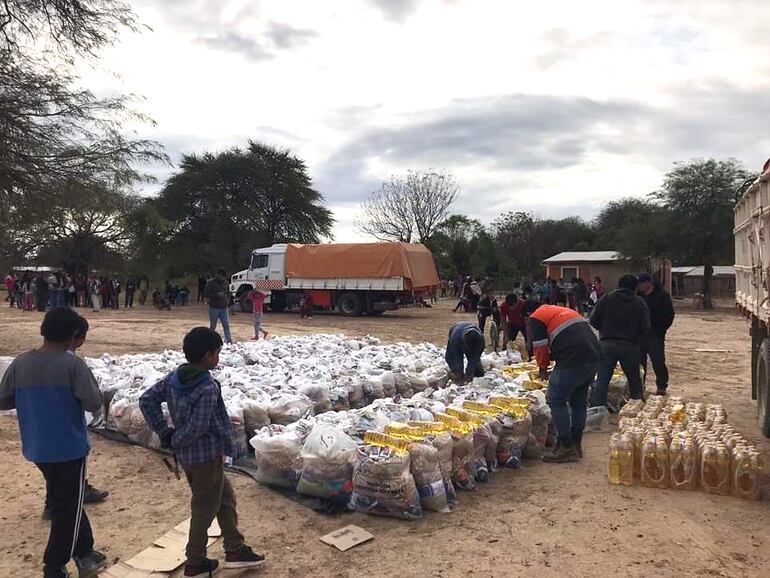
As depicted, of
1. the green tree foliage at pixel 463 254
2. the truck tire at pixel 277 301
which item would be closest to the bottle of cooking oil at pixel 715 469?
the truck tire at pixel 277 301

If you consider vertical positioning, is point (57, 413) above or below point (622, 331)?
below

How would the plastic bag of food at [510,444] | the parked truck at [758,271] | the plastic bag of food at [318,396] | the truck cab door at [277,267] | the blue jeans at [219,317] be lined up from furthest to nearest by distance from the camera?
the truck cab door at [277,267] → the blue jeans at [219,317] → the plastic bag of food at [318,396] → the parked truck at [758,271] → the plastic bag of food at [510,444]

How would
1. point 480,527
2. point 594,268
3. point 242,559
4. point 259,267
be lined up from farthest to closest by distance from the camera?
point 594,268 → point 259,267 → point 480,527 → point 242,559

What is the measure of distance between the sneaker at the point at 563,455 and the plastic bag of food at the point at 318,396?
223 centimetres

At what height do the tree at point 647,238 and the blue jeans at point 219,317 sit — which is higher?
the tree at point 647,238

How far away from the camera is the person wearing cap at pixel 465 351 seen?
23.5 feet

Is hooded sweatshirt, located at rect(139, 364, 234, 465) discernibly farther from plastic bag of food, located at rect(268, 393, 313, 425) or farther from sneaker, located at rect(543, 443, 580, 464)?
sneaker, located at rect(543, 443, 580, 464)

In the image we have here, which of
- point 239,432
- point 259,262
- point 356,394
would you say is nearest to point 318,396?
point 356,394

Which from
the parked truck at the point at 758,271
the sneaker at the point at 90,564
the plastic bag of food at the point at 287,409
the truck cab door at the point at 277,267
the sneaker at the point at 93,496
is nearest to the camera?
the sneaker at the point at 90,564

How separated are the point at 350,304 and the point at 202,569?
63.9 feet

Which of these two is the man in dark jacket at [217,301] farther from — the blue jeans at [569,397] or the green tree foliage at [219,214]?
the green tree foliage at [219,214]

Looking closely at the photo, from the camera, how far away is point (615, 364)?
274 inches

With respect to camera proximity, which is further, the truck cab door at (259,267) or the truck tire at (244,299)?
the truck tire at (244,299)

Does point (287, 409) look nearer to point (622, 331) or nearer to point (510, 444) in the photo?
point (510, 444)
